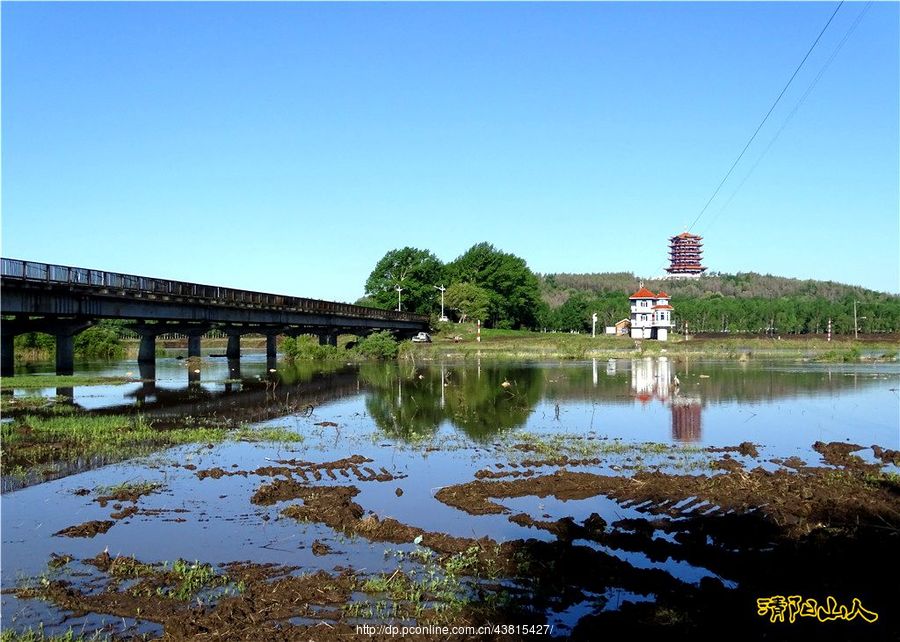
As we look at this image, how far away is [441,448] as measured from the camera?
910 inches

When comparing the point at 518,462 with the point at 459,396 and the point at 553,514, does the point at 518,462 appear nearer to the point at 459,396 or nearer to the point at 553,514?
the point at 553,514

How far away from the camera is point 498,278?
13012cm

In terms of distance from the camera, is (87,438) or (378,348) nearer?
(87,438)

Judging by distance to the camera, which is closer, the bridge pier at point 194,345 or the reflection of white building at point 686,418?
the reflection of white building at point 686,418

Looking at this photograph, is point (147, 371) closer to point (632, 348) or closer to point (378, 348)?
point (378, 348)

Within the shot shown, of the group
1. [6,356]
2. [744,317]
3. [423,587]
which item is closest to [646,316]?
[744,317]

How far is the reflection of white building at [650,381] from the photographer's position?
131 feet

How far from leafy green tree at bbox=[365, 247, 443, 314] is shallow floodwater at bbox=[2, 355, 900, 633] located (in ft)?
209

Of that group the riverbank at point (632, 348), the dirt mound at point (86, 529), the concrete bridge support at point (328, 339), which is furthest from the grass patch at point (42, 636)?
the concrete bridge support at point (328, 339)

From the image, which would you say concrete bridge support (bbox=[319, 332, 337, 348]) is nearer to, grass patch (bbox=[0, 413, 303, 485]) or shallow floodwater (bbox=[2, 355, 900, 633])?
shallow floodwater (bbox=[2, 355, 900, 633])

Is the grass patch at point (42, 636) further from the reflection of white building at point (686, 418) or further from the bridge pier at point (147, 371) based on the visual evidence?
the bridge pier at point (147, 371)

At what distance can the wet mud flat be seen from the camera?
9570 millimetres

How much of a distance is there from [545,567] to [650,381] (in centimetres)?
3992

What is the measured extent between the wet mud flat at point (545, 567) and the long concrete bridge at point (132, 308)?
2739cm
